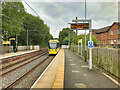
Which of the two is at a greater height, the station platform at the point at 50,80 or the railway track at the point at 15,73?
the station platform at the point at 50,80

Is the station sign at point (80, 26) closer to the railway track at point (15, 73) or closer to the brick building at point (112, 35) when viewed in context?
the railway track at point (15, 73)

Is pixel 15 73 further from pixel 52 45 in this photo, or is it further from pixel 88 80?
pixel 52 45

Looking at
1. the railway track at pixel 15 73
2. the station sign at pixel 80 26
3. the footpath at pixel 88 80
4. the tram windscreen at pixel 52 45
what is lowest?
the railway track at pixel 15 73

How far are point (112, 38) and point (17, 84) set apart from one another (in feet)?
102

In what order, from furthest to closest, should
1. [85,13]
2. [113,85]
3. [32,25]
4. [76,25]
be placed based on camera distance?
[32,25] → [85,13] → [76,25] → [113,85]

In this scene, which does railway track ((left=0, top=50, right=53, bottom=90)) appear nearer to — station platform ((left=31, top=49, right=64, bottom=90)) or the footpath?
station platform ((left=31, top=49, right=64, bottom=90))

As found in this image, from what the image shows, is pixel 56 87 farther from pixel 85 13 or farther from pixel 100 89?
pixel 85 13

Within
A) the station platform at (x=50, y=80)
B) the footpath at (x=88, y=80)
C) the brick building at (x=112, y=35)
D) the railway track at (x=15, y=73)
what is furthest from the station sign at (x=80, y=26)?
the brick building at (x=112, y=35)

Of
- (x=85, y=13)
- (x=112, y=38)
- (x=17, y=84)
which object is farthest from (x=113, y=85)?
(x=112, y=38)

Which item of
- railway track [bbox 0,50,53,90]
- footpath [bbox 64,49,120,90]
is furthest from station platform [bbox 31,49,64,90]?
railway track [bbox 0,50,53,90]

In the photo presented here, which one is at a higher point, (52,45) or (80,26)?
(80,26)

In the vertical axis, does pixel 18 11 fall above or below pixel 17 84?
above

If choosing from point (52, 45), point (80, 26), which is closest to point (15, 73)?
point (80, 26)

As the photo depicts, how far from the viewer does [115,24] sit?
29406 millimetres
